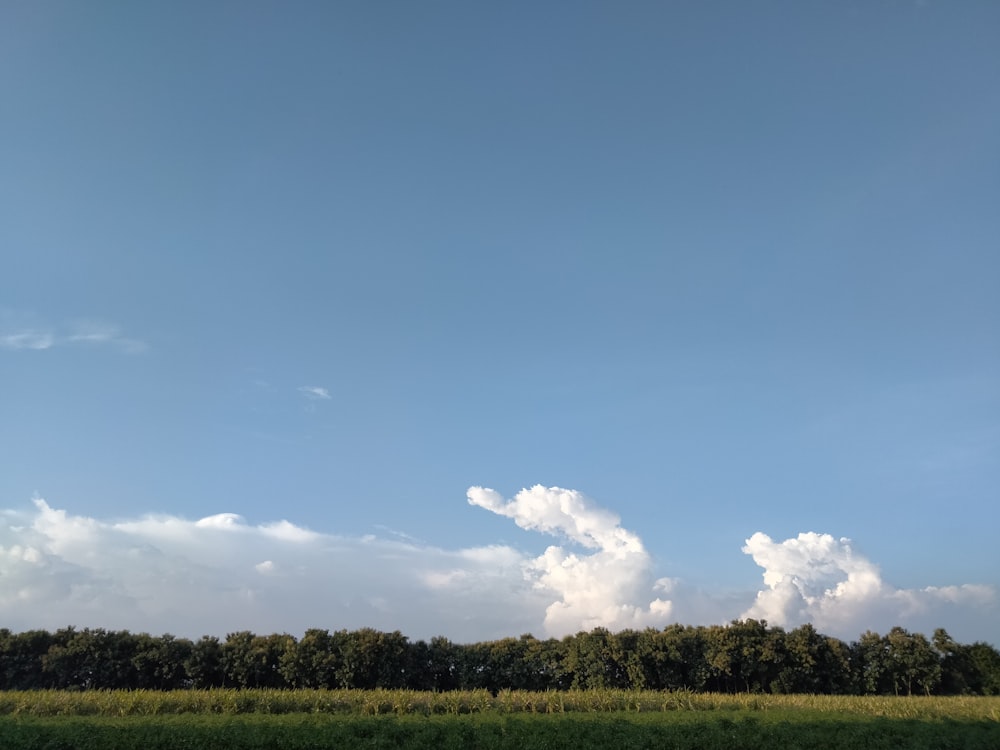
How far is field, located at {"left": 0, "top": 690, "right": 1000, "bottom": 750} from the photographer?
2464 cm

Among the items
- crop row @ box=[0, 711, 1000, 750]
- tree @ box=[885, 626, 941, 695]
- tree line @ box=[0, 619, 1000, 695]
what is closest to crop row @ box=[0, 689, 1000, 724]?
crop row @ box=[0, 711, 1000, 750]

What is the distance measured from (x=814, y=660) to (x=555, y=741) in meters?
41.7

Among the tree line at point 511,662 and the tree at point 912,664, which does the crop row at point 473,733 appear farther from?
the tree at point 912,664

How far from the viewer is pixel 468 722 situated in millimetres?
27688

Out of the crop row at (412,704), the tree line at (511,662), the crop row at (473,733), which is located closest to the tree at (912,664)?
the tree line at (511,662)

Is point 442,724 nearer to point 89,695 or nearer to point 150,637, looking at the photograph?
point 89,695

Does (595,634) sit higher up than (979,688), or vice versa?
(595,634)

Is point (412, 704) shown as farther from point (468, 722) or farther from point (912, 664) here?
point (912, 664)

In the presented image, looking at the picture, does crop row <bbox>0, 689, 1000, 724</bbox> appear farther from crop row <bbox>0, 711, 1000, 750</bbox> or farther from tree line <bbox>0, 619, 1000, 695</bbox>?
tree line <bbox>0, 619, 1000, 695</bbox>

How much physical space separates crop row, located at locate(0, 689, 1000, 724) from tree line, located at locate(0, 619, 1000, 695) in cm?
1459

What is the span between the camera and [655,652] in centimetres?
5572

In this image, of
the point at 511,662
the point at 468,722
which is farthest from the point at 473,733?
the point at 511,662

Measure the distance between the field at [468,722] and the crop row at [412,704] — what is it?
0.07 meters

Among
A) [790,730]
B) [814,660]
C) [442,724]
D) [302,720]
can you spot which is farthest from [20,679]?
[814,660]
